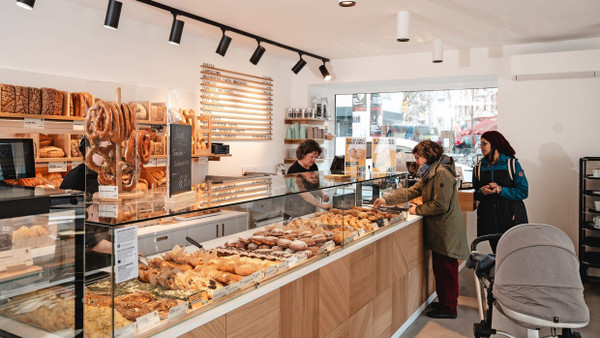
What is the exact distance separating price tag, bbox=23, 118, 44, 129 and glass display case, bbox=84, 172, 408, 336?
199 cm

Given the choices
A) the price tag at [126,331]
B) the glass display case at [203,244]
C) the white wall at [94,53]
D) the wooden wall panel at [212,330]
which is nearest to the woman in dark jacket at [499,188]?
the glass display case at [203,244]

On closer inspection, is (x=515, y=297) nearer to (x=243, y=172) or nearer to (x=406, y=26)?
(x=406, y=26)

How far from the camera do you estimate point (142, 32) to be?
4.78 meters

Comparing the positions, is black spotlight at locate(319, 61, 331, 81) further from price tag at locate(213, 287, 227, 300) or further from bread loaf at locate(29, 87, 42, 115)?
price tag at locate(213, 287, 227, 300)

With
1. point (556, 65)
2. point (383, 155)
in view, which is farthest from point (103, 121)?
point (556, 65)

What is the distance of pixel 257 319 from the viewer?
2.03m

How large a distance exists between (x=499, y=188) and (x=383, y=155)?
1.31 m

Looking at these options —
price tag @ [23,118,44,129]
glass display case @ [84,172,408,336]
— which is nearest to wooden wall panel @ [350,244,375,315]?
glass display case @ [84,172,408,336]

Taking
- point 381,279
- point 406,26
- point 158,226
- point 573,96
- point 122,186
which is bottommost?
point 381,279

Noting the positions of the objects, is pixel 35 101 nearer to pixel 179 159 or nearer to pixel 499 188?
pixel 179 159

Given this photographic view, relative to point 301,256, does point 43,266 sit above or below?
above

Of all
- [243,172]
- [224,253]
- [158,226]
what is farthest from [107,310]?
[243,172]

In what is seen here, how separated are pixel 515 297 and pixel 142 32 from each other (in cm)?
426

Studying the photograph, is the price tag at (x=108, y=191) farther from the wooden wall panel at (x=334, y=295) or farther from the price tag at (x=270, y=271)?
the wooden wall panel at (x=334, y=295)
